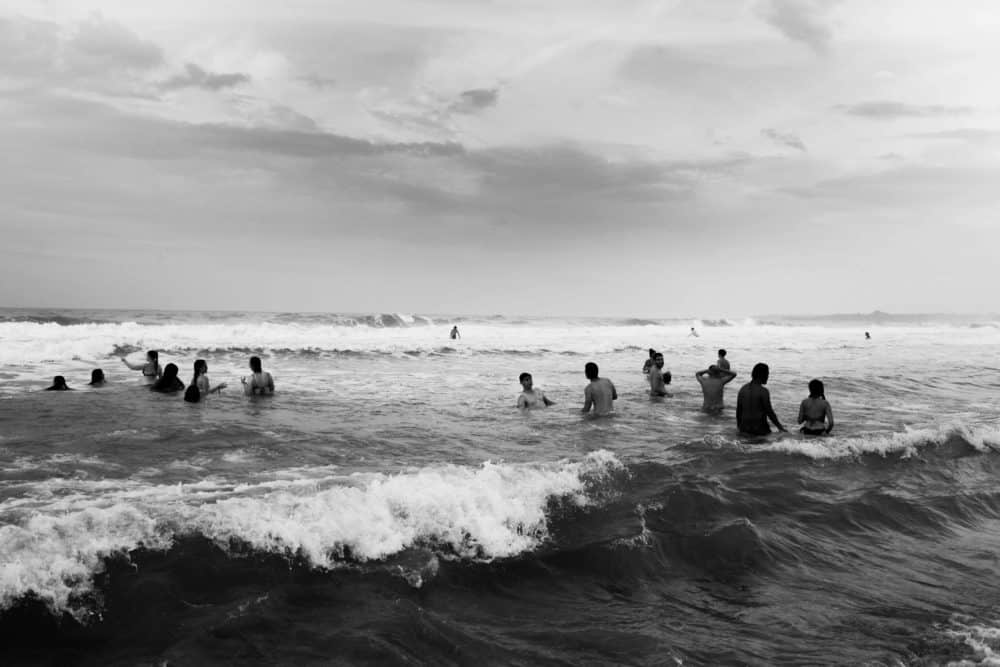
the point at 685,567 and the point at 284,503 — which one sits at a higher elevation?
the point at 284,503

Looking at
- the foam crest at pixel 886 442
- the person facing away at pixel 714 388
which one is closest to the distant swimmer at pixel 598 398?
the person facing away at pixel 714 388

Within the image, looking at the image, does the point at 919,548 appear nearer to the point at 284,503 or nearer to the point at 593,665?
the point at 593,665

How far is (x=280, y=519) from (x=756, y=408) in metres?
8.38

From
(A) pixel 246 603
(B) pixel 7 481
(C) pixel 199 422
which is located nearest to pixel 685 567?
(A) pixel 246 603

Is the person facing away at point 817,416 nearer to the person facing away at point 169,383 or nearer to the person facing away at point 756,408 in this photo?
the person facing away at point 756,408

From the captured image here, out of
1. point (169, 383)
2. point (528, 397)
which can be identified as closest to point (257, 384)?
point (169, 383)

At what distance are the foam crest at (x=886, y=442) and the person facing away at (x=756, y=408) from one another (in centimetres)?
45

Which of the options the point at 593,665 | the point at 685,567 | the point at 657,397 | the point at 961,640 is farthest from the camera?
the point at 657,397

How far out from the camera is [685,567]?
230 inches

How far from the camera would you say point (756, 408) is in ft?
37.1

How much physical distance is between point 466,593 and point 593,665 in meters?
1.34

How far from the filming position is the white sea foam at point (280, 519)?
4938 millimetres

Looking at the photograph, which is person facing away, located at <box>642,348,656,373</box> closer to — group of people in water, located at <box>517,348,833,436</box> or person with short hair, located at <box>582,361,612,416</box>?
person with short hair, located at <box>582,361,612,416</box>

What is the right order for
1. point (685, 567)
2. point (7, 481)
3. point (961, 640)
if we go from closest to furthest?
point (961, 640)
point (685, 567)
point (7, 481)
